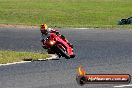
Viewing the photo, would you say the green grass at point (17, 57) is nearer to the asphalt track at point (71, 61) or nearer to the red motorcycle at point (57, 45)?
the asphalt track at point (71, 61)

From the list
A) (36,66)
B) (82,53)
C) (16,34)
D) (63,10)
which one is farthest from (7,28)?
(63,10)

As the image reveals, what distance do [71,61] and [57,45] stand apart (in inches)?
136

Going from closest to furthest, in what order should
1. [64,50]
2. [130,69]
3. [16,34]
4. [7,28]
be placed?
[64,50]
[130,69]
[16,34]
[7,28]

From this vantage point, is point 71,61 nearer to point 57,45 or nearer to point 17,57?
point 17,57

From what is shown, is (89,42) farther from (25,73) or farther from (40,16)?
(40,16)

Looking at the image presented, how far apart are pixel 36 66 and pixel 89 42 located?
9.71m

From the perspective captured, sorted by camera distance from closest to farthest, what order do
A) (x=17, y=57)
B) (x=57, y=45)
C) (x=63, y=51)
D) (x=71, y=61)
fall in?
(x=57, y=45) → (x=63, y=51) → (x=71, y=61) → (x=17, y=57)

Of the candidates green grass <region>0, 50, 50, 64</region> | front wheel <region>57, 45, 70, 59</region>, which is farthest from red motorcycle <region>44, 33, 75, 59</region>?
green grass <region>0, 50, 50, 64</region>

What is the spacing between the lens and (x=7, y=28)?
34594 millimetres

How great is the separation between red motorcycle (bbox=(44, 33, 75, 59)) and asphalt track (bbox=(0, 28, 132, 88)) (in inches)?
24.6

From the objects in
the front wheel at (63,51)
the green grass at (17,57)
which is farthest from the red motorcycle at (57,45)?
the green grass at (17,57)

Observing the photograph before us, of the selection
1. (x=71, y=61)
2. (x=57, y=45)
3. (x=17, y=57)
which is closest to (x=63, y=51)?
(x=57, y=45)

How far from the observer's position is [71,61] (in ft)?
58.3

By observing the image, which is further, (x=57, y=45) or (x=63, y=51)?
(x=63, y=51)
